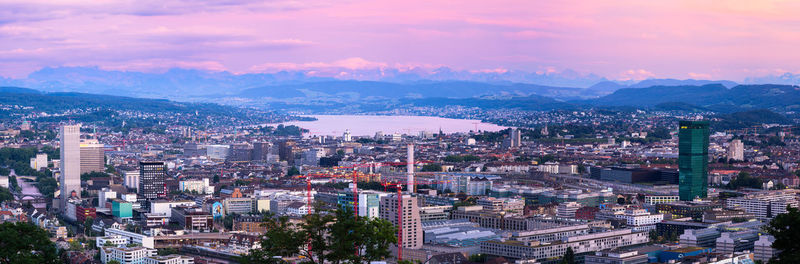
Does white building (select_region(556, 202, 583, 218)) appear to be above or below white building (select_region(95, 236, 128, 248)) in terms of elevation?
above

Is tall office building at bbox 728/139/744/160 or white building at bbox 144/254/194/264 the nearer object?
white building at bbox 144/254/194/264

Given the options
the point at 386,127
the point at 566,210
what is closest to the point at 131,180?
the point at 566,210

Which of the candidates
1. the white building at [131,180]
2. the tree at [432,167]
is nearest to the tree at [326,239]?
the white building at [131,180]

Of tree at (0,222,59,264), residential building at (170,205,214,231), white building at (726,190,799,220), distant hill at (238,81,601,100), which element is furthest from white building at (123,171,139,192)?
distant hill at (238,81,601,100)

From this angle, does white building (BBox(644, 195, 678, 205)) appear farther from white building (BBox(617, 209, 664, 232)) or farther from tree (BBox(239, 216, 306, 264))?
tree (BBox(239, 216, 306, 264))

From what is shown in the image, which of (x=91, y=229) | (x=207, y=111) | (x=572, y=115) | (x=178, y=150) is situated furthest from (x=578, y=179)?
(x=207, y=111)

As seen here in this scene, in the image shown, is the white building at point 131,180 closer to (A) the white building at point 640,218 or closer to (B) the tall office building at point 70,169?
(B) the tall office building at point 70,169

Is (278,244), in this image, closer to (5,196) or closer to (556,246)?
(556,246)
